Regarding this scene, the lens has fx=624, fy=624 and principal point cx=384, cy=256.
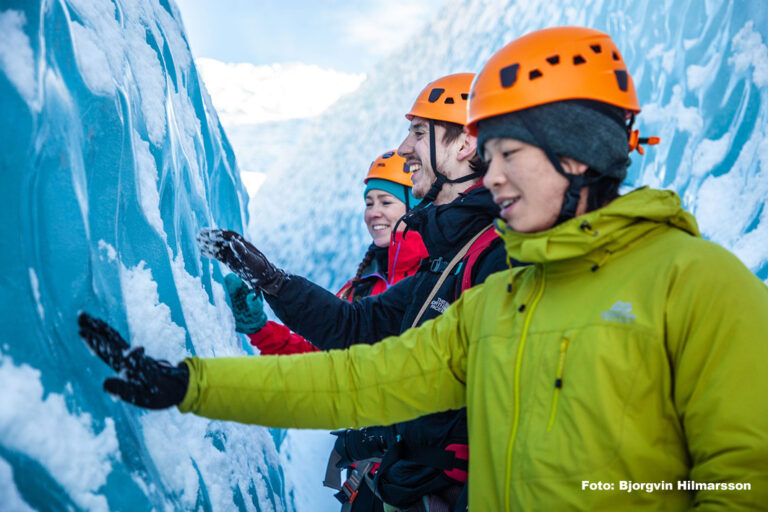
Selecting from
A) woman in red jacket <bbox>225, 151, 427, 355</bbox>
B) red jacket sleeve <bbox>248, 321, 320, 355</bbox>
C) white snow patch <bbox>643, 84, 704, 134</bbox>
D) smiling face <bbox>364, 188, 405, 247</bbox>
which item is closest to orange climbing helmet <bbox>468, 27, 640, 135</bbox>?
woman in red jacket <bbox>225, 151, 427, 355</bbox>

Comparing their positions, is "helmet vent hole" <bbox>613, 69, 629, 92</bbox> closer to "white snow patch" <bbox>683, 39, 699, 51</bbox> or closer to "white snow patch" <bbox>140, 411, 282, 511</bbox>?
"white snow patch" <bbox>140, 411, 282, 511</bbox>

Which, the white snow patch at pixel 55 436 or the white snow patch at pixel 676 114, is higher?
the white snow patch at pixel 676 114

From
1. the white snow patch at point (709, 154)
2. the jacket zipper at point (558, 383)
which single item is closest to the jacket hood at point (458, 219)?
the jacket zipper at point (558, 383)

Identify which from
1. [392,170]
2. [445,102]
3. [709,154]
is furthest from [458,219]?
[709,154]

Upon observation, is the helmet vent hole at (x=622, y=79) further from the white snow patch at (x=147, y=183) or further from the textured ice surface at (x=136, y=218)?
the white snow patch at (x=147, y=183)

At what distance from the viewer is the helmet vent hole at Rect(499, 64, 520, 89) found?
1.50 m

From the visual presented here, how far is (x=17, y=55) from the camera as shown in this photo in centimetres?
154

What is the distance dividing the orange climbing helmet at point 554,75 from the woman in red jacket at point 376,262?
102 cm

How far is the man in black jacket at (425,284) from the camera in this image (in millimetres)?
1975

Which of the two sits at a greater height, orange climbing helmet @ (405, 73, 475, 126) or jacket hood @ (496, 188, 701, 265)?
orange climbing helmet @ (405, 73, 475, 126)

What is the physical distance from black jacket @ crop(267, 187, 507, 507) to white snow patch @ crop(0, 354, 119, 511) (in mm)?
895

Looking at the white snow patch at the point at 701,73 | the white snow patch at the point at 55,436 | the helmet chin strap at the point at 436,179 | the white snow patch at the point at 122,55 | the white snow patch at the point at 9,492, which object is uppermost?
the white snow patch at the point at 701,73

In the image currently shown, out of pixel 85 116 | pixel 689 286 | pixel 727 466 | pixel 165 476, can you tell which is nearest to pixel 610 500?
pixel 727 466

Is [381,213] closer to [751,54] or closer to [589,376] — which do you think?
[589,376]
